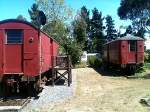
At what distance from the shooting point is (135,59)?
3178 centimetres

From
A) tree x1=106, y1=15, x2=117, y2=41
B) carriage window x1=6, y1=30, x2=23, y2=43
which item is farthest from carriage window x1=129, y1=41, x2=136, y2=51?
tree x1=106, y1=15, x2=117, y2=41

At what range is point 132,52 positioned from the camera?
31891 mm

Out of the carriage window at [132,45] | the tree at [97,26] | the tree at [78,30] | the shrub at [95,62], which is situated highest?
the tree at [97,26]

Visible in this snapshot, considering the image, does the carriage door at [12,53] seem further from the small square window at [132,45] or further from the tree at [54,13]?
the tree at [54,13]

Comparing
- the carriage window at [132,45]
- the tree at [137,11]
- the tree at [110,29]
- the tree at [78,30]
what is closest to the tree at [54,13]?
the tree at [78,30]

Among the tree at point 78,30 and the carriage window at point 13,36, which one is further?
the tree at point 78,30

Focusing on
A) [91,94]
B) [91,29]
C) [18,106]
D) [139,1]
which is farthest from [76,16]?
[18,106]

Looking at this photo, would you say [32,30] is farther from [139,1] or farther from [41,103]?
[139,1]

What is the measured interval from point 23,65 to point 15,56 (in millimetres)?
511

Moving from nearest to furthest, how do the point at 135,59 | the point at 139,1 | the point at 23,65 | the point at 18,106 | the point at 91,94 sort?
the point at 18,106 < the point at 23,65 < the point at 91,94 < the point at 135,59 < the point at 139,1

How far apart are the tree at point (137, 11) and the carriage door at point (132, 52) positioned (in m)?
31.2

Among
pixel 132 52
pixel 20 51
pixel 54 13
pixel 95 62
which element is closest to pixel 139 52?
pixel 132 52

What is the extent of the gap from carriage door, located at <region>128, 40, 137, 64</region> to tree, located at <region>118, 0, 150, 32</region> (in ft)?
102

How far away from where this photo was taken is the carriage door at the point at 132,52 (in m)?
31.8
